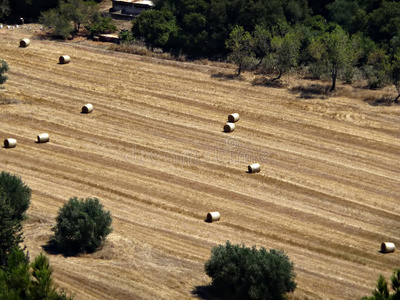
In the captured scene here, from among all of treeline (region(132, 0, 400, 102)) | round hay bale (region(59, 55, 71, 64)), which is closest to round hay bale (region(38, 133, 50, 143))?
round hay bale (region(59, 55, 71, 64))

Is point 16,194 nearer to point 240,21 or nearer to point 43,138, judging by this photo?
point 43,138

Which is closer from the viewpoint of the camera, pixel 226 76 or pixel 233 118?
pixel 233 118

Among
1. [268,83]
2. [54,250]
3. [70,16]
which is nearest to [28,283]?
[54,250]

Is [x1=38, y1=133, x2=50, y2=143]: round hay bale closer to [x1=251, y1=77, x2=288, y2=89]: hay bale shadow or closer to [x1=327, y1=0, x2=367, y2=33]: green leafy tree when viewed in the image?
[x1=251, y1=77, x2=288, y2=89]: hay bale shadow

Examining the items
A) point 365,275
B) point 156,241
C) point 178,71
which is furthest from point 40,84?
point 365,275

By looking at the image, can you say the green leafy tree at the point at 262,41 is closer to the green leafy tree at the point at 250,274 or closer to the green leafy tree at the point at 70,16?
the green leafy tree at the point at 70,16

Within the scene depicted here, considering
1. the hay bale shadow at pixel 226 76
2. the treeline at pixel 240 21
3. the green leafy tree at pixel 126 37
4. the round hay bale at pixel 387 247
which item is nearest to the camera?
the round hay bale at pixel 387 247

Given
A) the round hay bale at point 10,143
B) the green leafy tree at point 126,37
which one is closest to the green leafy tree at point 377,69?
the green leafy tree at point 126,37
